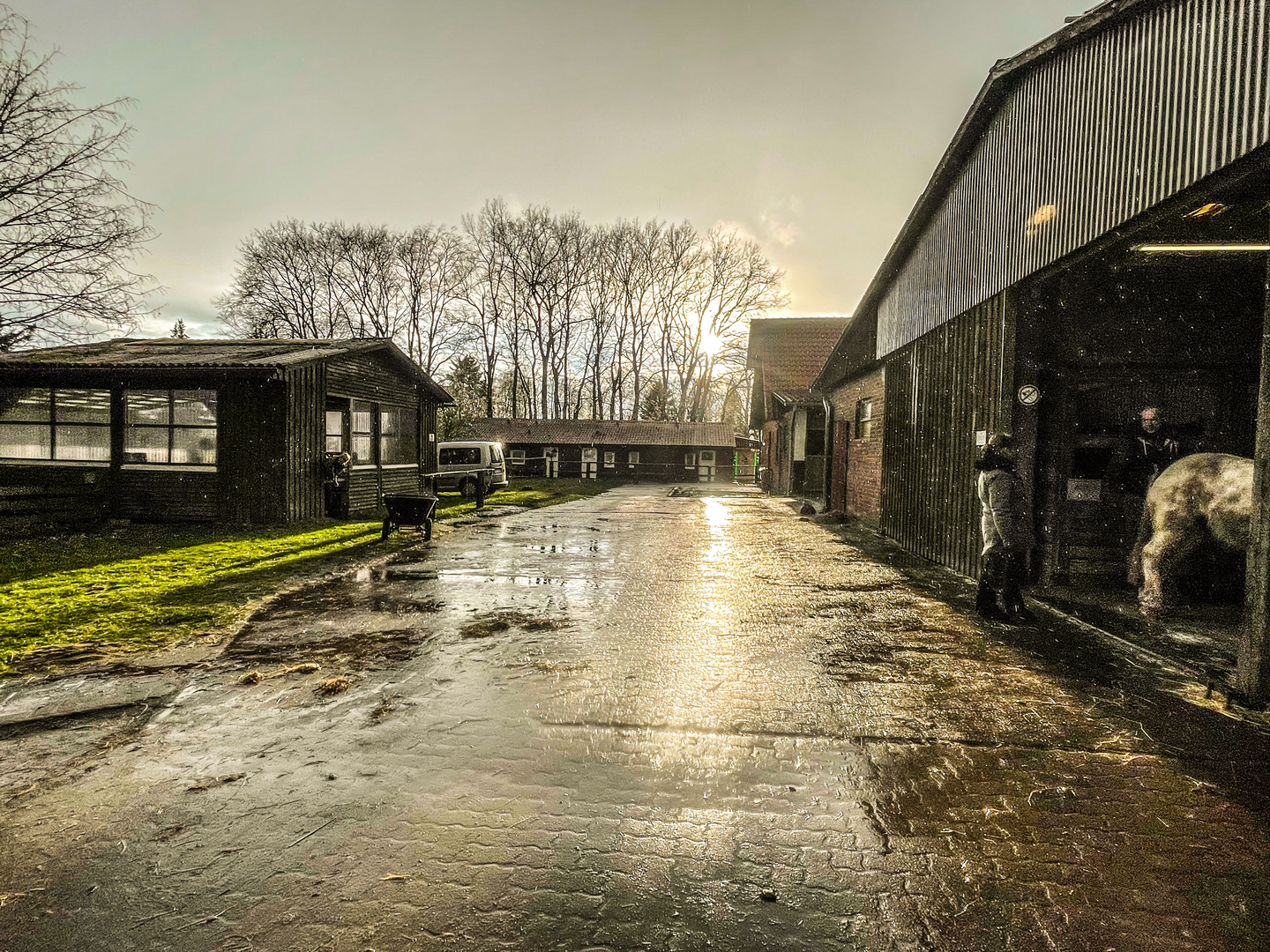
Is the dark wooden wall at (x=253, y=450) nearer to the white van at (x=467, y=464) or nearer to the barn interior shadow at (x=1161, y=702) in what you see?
the white van at (x=467, y=464)

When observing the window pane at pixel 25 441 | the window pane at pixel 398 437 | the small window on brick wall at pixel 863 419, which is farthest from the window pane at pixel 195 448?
the small window on brick wall at pixel 863 419

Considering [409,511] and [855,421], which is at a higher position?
[855,421]

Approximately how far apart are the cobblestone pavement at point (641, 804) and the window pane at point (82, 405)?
13866mm

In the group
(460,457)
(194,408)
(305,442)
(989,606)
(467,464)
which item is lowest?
(989,606)

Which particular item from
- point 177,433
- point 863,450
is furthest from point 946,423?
point 177,433

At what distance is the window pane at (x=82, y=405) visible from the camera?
15.7 metres

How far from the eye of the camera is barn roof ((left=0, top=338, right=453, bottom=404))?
14.4 meters

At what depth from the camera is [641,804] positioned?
127 inches

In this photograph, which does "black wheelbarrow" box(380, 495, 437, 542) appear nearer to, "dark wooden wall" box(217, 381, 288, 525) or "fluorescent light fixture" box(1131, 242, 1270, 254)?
"dark wooden wall" box(217, 381, 288, 525)

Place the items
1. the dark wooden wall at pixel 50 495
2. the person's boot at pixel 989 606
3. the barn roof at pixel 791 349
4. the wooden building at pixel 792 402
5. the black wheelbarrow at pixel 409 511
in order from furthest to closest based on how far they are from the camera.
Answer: the barn roof at pixel 791 349 → the wooden building at pixel 792 402 → the dark wooden wall at pixel 50 495 → the black wheelbarrow at pixel 409 511 → the person's boot at pixel 989 606

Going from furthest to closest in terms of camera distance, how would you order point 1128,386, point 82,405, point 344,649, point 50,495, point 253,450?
point 82,405 → point 253,450 → point 50,495 → point 1128,386 → point 344,649

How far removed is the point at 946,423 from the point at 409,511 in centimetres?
989

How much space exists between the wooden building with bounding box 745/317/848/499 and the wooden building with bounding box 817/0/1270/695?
10600 millimetres

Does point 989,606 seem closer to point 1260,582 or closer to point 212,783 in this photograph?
point 1260,582
